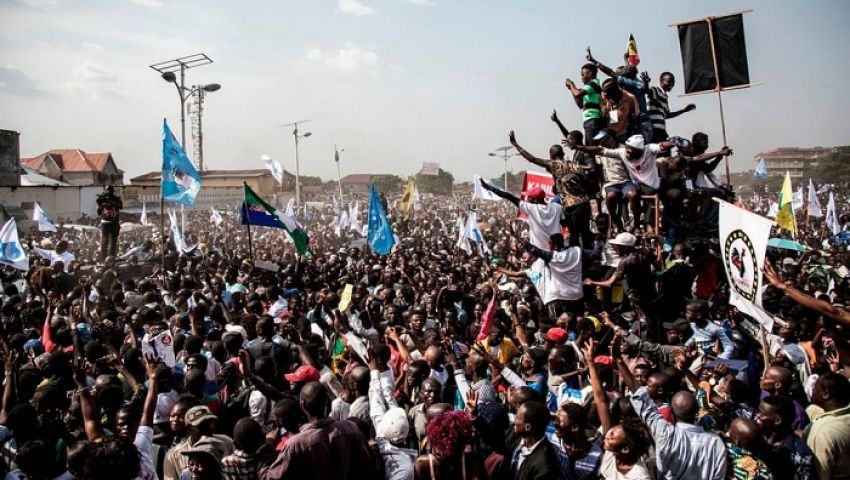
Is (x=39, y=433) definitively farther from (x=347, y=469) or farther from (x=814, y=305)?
(x=814, y=305)

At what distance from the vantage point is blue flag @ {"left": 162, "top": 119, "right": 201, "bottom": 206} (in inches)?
445

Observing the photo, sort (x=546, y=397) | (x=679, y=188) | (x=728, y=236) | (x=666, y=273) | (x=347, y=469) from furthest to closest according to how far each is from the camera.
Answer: (x=679, y=188) → (x=666, y=273) → (x=728, y=236) → (x=546, y=397) → (x=347, y=469)

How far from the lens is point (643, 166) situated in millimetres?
8258

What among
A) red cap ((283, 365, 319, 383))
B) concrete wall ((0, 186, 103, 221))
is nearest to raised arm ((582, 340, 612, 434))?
red cap ((283, 365, 319, 383))

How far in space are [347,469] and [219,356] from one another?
110 inches

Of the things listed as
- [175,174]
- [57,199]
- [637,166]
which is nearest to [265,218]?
[175,174]

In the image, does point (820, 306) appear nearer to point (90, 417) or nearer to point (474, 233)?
point (90, 417)

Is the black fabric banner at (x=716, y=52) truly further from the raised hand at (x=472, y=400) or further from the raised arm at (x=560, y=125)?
the raised hand at (x=472, y=400)

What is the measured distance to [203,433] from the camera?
391cm

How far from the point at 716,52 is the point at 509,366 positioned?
6.35 m

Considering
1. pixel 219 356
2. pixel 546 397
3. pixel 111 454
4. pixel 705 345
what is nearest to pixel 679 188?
pixel 705 345

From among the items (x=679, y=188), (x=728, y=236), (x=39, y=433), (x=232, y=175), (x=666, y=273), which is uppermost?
(x=232, y=175)

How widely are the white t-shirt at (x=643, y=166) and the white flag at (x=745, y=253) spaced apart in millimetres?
2859

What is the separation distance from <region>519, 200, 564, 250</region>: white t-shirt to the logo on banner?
3115mm
